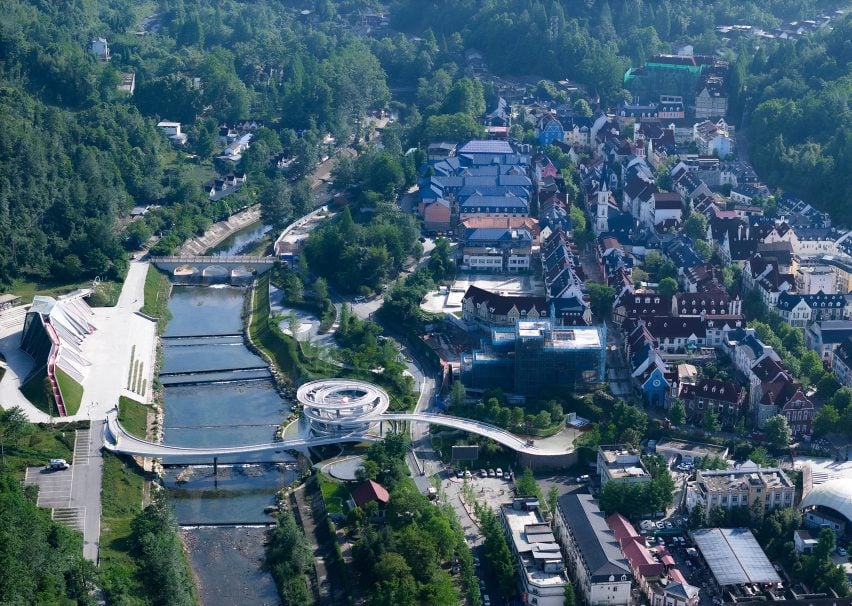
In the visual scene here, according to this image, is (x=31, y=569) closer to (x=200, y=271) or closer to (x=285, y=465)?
(x=285, y=465)

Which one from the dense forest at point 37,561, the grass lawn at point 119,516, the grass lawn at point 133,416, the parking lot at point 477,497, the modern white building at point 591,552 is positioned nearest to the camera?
the dense forest at point 37,561

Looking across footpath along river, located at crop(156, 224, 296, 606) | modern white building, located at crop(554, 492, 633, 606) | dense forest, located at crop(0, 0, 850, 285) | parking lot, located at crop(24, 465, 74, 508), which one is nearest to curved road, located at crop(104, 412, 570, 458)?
footpath along river, located at crop(156, 224, 296, 606)

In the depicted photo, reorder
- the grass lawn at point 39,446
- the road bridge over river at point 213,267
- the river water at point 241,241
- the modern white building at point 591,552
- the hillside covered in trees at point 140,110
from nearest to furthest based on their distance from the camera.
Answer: the modern white building at point 591,552, the grass lawn at point 39,446, the hillside covered in trees at point 140,110, the road bridge over river at point 213,267, the river water at point 241,241

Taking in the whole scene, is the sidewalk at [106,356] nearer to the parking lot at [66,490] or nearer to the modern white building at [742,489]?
the parking lot at [66,490]

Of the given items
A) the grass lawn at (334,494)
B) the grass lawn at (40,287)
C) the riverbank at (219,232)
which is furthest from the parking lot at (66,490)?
the riverbank at (219,232)

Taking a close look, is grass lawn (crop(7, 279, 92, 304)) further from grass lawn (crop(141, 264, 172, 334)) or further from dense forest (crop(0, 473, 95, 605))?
dense forest (crop(0, 473, 95, 605))

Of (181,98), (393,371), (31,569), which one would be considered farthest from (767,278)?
(181,98)

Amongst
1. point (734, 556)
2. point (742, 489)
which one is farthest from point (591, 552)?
point (742, 489)
